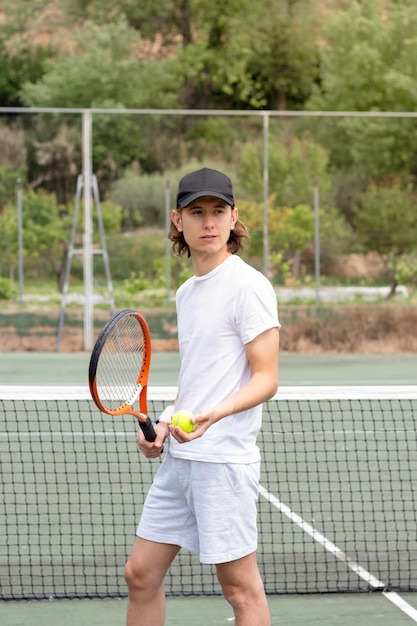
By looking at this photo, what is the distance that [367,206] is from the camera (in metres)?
16.9

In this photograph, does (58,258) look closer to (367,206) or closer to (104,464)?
(367,206)

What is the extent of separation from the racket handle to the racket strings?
0.40 ft

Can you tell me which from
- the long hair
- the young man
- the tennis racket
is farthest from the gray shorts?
the long hair

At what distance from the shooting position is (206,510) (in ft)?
9.95

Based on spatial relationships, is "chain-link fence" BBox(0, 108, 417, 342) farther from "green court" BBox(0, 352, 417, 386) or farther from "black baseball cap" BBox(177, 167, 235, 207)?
"black baseball cap" BBox(177, 167, 235, 207)

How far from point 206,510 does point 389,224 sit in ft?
45.6

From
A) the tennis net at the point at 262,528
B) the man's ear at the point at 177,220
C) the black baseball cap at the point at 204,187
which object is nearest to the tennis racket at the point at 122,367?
the man's ear at the point at 177,220

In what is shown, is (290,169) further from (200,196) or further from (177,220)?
(200,196)

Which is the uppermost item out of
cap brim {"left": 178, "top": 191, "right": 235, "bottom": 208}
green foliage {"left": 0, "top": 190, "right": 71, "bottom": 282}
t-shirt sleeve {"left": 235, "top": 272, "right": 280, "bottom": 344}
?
green foliage {"left": 0, "top": 190, "right": 71, "bottom": 282}

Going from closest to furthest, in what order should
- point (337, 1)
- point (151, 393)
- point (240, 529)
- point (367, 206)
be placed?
point (240, 529) < point (151, 393) < point (367, 206) < point (337, 1)

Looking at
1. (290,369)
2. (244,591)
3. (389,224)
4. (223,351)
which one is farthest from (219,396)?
(389,224)

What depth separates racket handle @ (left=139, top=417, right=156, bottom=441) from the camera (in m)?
3.07

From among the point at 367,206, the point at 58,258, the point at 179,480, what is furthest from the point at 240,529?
the point at 367,206

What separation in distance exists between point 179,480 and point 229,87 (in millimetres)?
28551
